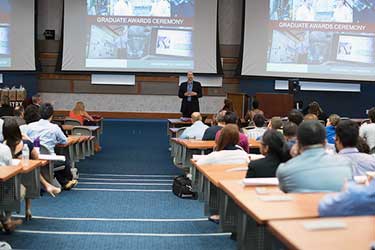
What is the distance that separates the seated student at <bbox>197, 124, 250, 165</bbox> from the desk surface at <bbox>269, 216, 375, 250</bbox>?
2.37m

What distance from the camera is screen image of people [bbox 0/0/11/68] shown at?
14.0m

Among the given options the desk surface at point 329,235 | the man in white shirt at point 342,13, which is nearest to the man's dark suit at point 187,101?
the man in white shirt at point 342,13

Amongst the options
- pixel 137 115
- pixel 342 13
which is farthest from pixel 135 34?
pixel 342 13

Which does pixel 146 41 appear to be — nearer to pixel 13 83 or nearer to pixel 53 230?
pixel 13 83

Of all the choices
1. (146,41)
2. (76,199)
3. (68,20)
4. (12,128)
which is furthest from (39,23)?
(12,128)

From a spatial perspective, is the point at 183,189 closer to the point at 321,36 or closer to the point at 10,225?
the point at 10,225

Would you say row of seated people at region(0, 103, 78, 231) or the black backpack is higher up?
row of seated people at region(0, 103, 78, 231)

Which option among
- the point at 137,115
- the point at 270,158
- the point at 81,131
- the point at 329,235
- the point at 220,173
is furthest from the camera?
the point at 137,115

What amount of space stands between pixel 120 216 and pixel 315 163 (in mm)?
3057

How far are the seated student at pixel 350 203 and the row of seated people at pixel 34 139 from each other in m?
2.88

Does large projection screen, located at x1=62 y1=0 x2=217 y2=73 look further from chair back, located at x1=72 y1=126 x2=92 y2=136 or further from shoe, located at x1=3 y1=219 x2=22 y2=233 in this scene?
shoe, located at x1=3 y1=219 x2=22 y2=233

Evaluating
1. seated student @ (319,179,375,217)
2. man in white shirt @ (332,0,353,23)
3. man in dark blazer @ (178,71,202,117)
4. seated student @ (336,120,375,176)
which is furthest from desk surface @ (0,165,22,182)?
man in white shirt @ (332,0,353,23)

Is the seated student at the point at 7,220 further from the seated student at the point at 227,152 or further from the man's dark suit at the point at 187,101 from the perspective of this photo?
the man's dark suit at the point at 187,101

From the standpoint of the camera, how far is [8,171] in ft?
13.3
